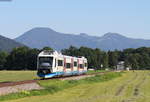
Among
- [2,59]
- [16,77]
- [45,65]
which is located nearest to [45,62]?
[45,65]

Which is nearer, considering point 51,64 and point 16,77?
point 51,64

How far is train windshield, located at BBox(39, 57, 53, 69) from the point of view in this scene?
4981 cm

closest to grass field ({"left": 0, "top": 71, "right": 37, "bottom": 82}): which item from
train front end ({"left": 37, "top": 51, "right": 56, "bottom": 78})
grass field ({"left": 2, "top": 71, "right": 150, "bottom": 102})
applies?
train front end ({"left": 37, "top": 51, "right": 56, "bottom": 78})

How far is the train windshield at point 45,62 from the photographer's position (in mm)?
49812

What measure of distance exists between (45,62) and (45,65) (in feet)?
2.80

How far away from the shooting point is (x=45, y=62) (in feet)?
166

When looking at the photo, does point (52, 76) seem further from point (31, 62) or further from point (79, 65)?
point (31, 62)

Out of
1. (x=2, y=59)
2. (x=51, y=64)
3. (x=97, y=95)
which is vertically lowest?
(x=97, y=95)

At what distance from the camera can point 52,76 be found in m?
51.6

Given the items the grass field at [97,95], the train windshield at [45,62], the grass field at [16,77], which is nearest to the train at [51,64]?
the train windshield at [45,62]

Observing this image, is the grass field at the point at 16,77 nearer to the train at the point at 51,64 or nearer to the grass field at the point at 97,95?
the train at the point at 51,64

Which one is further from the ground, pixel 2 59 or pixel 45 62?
pixel 2 59

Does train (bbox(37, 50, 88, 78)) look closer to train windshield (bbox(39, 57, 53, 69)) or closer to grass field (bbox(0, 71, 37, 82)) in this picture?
train windshield (bbox(39, 57, 53, 69))

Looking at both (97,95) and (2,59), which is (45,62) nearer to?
(97,95)
